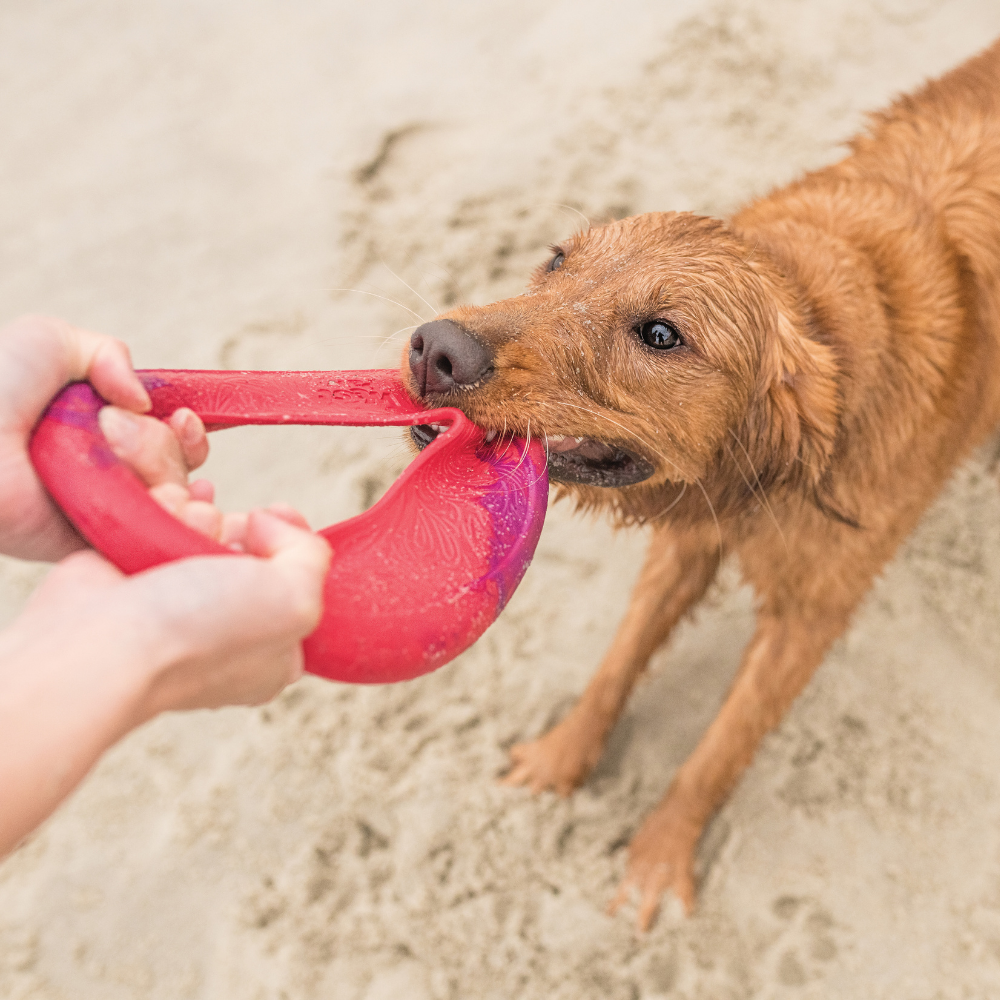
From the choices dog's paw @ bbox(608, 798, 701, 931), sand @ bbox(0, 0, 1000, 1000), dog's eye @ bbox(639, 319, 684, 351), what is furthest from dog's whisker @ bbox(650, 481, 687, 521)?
dog's paw @ bbox(608, 798, 701, 931)

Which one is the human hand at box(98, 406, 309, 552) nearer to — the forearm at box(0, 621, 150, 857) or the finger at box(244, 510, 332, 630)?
the finger at box(244, 510, 332, 630)

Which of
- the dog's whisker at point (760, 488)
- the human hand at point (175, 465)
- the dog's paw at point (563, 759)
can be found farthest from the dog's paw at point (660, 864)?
the human hand at point (175, 465)

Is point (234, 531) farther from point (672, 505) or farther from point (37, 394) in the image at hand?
point (672, 505)

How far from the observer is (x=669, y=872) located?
9.68 feet

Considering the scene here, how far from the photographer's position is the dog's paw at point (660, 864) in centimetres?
293

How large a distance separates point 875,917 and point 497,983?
1.21 meters

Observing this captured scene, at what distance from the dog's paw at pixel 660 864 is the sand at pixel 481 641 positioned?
0.06 meters

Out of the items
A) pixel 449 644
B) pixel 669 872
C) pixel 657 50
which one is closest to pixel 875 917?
pixel 669 872

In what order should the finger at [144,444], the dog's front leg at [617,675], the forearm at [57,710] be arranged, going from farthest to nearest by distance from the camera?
the dog's front leg at [617,675] → the finger at [144,444] → the forearm at [57,710]

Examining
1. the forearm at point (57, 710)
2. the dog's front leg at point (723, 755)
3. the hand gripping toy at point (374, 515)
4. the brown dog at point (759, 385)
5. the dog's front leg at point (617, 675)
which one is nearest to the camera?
the forearm at point (57, 710)

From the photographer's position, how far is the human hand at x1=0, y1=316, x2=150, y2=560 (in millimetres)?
1438

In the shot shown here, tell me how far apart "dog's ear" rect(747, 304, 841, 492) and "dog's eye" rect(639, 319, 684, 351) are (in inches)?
8.9

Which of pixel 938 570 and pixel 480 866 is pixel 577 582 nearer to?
pixel 480 866

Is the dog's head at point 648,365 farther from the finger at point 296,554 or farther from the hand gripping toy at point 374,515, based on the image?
the finger at point 296,554
